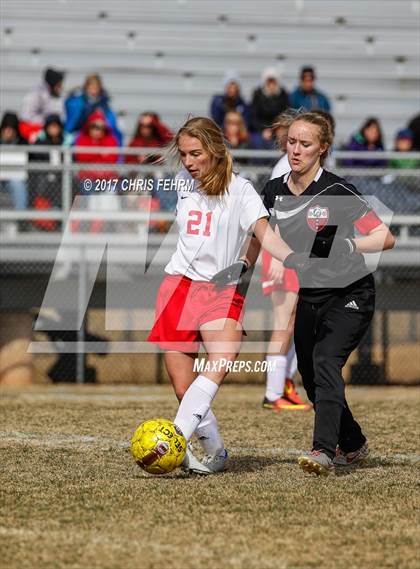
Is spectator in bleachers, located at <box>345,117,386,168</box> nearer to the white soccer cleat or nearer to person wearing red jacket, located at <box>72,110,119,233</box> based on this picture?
person wearing red jacket, located at <box>72,110,119,233</box>

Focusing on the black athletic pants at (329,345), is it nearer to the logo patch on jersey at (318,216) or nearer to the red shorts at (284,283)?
the logo patch on jersey at (318,216)

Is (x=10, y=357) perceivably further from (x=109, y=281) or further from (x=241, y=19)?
(x=241, y=19)

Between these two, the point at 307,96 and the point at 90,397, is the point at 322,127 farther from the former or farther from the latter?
the point at 307,96

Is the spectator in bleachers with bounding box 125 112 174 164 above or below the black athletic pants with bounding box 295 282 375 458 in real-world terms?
above

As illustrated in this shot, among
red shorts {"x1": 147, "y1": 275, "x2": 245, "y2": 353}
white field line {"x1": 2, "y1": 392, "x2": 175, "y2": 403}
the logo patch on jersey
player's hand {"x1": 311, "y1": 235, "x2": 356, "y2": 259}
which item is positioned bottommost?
white field line {"x1": 2, "y1": 392, "x2": 175, "y2": 403}

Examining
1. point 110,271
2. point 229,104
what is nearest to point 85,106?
point 229,104

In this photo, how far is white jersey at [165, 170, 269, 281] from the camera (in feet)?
17.3

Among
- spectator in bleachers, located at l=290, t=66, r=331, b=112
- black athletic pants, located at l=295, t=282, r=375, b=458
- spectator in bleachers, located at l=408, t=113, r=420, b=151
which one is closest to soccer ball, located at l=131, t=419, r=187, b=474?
black athletic pants, located at l=295, t=282, r=375, b=458

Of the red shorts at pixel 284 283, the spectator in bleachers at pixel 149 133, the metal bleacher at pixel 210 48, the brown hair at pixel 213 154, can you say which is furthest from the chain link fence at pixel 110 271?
the brown hair at pixel 213 154

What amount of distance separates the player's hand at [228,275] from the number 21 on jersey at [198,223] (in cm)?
20

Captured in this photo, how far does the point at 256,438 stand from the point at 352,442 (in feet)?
4.03

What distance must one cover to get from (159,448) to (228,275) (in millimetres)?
890

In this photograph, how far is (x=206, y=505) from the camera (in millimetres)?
4543

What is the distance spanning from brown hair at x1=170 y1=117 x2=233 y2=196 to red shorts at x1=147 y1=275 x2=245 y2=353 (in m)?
0.46
